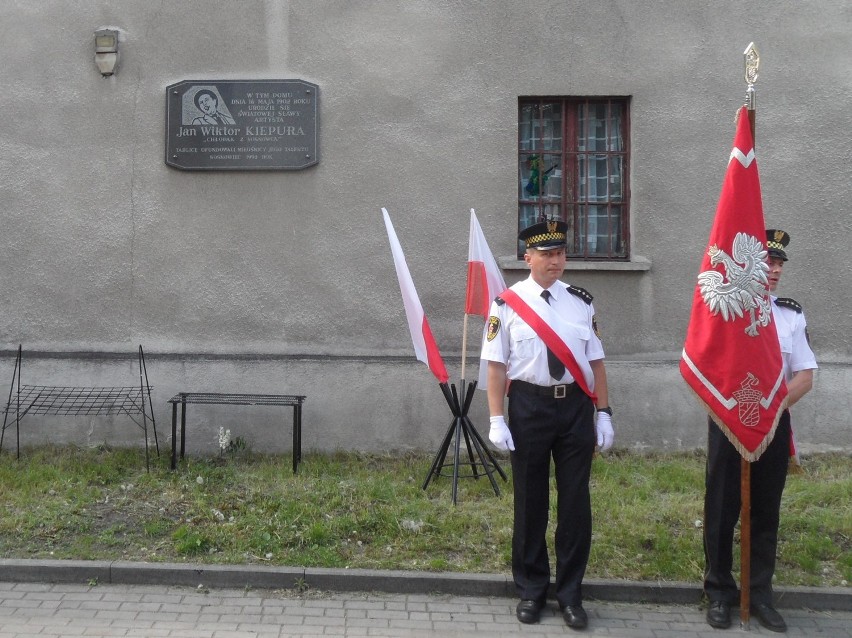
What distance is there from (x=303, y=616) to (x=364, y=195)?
4207 mm

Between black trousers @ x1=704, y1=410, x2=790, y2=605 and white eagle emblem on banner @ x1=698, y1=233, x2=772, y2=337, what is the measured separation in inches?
23.2

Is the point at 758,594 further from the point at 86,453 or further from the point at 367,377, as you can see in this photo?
the point at 86,453

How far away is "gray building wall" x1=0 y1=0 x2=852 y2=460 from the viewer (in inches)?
306

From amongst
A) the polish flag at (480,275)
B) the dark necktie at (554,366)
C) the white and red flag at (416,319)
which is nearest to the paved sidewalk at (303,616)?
the dark necktie at (554,366)

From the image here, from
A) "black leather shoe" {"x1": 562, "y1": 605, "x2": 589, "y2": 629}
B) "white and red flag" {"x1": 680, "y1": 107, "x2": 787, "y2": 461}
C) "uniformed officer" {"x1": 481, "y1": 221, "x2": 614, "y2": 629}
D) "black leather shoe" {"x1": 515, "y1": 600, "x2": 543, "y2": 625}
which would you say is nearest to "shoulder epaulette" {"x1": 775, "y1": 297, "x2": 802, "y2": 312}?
"white and red flag" {"x1": 680, "y1": 107, "x2": 787, "y2": 461}

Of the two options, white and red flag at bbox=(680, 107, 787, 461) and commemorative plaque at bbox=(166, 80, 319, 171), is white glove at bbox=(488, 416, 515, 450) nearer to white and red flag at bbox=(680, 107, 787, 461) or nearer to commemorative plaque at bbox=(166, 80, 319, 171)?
white and red flag at bbox=(680, 107, 787, 461)

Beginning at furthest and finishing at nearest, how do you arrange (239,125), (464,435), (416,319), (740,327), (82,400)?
(239,125), (82,400), (464,435), (416,319), (740,327)

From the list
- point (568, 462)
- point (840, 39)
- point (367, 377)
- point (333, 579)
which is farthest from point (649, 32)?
point (333, 579)

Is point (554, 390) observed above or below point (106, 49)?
below

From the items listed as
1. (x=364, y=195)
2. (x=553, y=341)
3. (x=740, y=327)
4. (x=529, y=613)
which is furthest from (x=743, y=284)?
(x=364, y=195)

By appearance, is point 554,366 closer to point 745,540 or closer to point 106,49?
point 745,540

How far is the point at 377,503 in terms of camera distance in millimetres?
6195

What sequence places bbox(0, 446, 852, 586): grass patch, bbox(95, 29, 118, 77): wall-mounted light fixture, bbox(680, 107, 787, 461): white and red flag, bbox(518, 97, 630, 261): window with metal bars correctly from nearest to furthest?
bbox(680, 107, 787, 461): white and red flag < bbox(0, 446, 852, 586): grass patch < bbox(95, 29, 118, 77): wall-mounted light fixture < bbox(518, 97, 630, 261): window with metal bars

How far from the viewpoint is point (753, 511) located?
15.5ft
